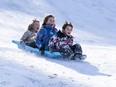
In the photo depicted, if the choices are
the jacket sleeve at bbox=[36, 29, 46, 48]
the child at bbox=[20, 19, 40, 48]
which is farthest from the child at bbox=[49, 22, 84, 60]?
the child at bbox=[20, 19, 40, 48]

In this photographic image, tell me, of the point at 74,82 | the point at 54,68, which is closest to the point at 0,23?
the point at 54,68

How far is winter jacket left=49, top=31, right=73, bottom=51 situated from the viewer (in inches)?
326

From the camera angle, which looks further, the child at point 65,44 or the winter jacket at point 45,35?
the winter jacket at point 45,35

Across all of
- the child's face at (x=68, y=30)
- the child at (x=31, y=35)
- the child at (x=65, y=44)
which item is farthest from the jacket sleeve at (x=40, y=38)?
the child's face at (x=68, y=30)

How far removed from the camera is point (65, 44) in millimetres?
8250

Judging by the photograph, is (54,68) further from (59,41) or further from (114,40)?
(114,40)

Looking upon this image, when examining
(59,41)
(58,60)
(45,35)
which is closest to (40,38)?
(45,35)

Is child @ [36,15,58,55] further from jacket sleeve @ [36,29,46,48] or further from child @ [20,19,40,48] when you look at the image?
child @ [20,19,40,48]

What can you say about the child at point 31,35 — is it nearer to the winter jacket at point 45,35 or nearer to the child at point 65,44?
the winter jacket at point 45,35

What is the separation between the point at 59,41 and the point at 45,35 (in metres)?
0.58

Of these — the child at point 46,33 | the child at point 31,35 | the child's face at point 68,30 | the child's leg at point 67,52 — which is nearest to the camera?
the child's leg at point 67,52

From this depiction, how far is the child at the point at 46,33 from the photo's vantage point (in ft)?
28.5

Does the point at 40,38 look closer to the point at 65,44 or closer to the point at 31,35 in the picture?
the point at 65,44

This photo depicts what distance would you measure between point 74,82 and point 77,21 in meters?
12.0
